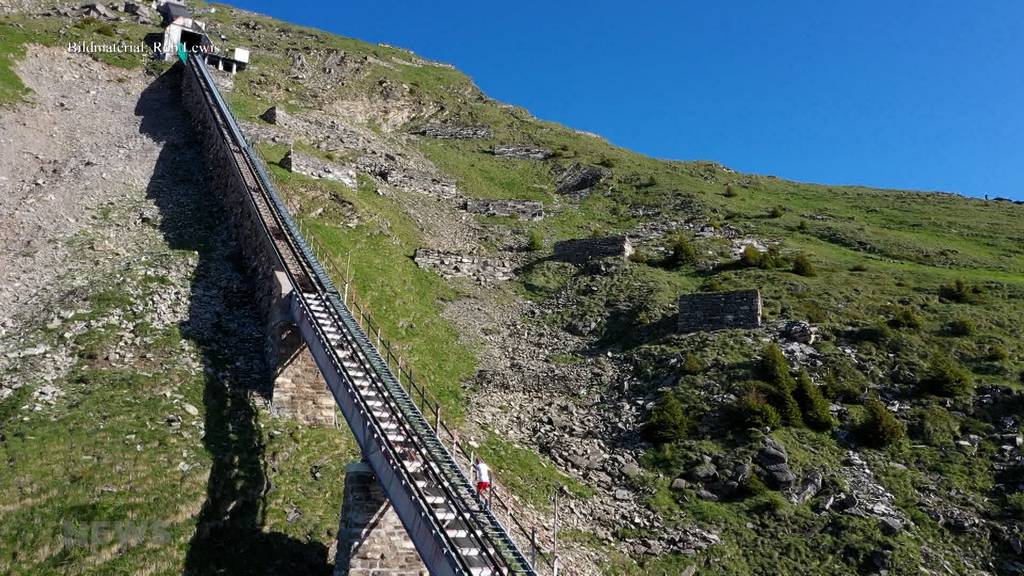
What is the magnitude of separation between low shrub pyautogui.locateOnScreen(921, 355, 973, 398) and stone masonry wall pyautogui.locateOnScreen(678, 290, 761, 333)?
7661 mm

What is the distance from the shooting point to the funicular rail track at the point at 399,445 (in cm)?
1523

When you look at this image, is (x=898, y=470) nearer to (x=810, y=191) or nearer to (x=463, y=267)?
(x=463, y=267)

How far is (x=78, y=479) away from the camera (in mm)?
19297

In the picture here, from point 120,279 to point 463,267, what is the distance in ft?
63.0

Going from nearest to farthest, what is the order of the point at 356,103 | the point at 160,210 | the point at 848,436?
the point at 848,436 → the point at 160,210 → the point at 356,103

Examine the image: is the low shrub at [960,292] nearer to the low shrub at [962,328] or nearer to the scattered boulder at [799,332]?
the low shrub at [962,328]

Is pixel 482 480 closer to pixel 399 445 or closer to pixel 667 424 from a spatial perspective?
pixel 399 445

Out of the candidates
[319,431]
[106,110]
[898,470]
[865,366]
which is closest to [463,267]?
[319,431]

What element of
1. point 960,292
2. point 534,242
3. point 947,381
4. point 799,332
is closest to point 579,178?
point 534,242

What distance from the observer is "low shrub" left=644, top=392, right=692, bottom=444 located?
2689 cm

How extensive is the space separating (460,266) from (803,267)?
807 inches

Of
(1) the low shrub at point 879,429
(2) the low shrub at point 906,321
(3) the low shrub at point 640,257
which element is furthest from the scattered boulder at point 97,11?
(1) the low shrub at point 879,429

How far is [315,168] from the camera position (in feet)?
156

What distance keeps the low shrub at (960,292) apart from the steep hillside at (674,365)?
123 mm
